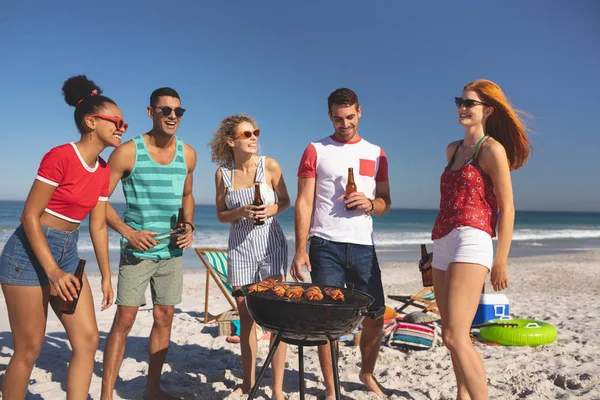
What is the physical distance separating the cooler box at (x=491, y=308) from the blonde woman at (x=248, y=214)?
10.7ft

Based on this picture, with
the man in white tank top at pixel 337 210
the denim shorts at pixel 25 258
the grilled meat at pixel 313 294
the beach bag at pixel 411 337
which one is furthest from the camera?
the beach bag at pixel 411 337

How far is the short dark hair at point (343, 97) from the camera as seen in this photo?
368 cm

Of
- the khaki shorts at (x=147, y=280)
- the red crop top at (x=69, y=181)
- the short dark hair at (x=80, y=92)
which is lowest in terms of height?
the khaki shorts at (x=147, y=280)

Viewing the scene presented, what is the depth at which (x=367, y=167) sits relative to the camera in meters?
3.84

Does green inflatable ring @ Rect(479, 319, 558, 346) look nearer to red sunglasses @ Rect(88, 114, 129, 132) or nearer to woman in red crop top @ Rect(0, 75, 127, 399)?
woman in red crop top @ Rect(0, 75, 127, 399)

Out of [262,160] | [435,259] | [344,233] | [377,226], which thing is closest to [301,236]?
[344,233]

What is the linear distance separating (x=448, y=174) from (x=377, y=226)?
39.8 metres

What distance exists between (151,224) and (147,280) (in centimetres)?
43

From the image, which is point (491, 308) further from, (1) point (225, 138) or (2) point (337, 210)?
(1) point (225, 138)

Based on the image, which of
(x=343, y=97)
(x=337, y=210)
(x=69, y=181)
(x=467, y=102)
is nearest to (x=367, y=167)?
(x=337, y=210)

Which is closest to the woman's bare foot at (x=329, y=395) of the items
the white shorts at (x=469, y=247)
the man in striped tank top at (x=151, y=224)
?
the man in striped tank top at (x=151, y=224)

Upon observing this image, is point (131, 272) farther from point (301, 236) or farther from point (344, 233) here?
point (344, 233)

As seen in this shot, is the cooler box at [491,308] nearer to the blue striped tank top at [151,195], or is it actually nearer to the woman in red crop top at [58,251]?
the blue striped tank top at [151,195]

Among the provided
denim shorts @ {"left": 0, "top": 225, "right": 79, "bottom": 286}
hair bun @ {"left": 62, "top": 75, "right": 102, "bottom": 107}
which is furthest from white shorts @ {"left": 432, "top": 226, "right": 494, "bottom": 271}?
hair bun @ {"left": 62, "top": 75, "right": 102, "bottom": 107}
